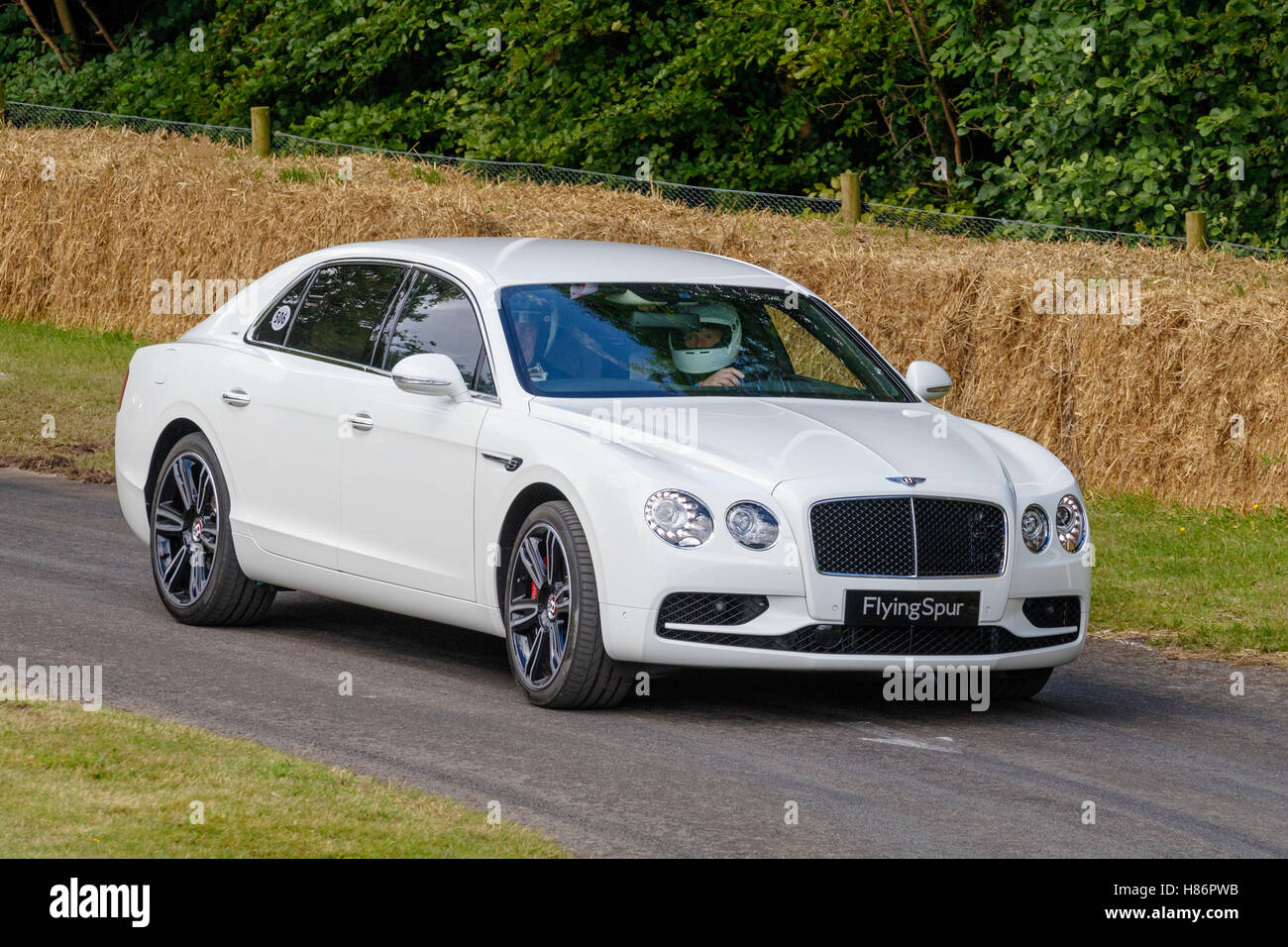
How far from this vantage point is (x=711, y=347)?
9180 mm

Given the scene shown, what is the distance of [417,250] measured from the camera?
32.0ft

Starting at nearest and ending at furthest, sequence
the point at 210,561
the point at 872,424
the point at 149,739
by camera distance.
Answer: the point at 149,739 → the point at 872,424 → the point at 210,561

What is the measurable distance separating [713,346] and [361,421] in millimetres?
1513

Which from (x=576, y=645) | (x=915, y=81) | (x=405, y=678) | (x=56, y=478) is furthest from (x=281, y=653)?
(x=915, y=81)

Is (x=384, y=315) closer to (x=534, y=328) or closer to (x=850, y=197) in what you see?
(x=534, y=328)

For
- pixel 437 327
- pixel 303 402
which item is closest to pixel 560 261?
pixel 437 327

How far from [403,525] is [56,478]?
683 cm

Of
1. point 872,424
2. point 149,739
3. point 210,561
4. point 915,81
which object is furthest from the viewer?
point 915,81

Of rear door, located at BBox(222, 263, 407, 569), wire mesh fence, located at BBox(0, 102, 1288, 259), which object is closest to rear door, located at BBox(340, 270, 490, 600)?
rear door, located at BBox(222, 263, 407, 569)

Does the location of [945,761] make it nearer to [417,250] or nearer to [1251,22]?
[417,250]

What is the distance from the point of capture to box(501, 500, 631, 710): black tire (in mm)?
8109

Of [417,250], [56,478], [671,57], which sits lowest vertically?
[56,478]

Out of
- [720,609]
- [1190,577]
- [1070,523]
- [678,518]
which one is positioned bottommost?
[1190,577]

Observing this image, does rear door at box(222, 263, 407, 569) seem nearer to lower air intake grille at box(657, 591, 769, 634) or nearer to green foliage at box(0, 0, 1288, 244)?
lower air intake grille at box(657, 591, 769, 634)
